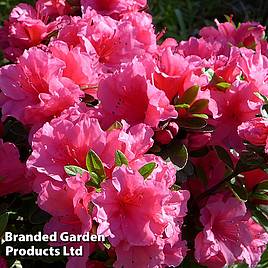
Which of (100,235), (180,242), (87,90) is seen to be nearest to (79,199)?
(100,235)

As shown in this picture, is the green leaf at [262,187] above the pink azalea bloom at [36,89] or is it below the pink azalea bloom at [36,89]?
below

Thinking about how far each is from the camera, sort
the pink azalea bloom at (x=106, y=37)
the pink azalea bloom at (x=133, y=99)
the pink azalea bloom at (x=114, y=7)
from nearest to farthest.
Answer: the pink azalea bloom at (x=133, y=99) < the pink azalea bloom at (x=106, y=37) < the pink azalea bloom at (x=114, y=7)

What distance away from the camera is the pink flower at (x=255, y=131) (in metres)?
1.27

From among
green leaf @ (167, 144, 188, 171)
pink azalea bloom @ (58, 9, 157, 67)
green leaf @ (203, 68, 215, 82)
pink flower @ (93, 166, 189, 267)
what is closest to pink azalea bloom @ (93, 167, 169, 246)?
pink flower @ (93, 166, 189, 267)

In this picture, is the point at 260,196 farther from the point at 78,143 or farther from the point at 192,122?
the point at 78,143

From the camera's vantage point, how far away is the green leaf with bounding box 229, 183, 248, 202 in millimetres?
1334

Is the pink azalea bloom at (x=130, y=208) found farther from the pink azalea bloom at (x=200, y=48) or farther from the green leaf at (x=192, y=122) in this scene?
the pink azalea bloom at (x=200, y=48)

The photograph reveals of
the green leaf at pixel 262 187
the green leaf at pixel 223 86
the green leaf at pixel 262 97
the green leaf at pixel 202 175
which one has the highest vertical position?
the green leaf at pixel 262 97

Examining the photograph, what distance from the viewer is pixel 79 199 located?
1123 mm

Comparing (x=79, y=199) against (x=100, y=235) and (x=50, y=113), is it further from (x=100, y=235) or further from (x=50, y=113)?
(x=50, y=113)

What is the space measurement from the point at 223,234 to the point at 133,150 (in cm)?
33

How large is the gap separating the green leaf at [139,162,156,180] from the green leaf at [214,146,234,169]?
0.83 feet

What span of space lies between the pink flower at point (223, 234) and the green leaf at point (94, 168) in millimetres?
305

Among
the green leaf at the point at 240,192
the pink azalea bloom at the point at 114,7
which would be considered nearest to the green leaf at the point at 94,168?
the green leaf at the point at 240,192
